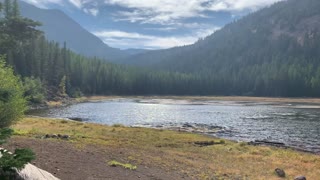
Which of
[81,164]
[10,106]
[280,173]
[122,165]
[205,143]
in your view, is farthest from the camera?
[205,143]

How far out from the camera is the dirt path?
2072 centimetres

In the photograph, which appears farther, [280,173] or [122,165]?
[280,173]

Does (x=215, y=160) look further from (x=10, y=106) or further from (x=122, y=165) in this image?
(x=10, y=106)

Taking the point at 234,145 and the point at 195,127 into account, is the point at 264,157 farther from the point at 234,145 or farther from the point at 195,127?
the point at 195,127

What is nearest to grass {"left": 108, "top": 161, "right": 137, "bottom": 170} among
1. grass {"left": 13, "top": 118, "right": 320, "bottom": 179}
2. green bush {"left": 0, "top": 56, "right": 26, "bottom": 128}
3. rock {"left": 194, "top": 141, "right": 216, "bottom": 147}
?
grass {"left": 13, "top": 118, "right": 320, "bottom": 179}

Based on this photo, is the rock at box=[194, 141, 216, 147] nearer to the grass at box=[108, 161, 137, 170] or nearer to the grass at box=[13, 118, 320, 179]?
the grass at box=[13, 118, 320, 179]

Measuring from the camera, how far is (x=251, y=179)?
89.2 ft

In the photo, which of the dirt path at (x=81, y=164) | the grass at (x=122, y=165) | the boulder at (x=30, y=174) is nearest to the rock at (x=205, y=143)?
the dirt path at (x=81, y=164)

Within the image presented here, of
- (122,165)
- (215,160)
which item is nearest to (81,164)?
(122,165)

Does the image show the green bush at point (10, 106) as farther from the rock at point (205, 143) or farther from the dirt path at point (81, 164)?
the rock at point (205, 143)

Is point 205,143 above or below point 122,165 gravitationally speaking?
below

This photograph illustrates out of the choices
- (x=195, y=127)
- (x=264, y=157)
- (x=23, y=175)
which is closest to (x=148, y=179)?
(x=23, y=175)

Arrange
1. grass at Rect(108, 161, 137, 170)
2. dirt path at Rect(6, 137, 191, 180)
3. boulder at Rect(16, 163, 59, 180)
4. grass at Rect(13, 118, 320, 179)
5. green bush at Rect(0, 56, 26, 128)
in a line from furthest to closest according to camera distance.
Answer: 1. green bush at Rect(0, 56, 26, 128)
2. grass at Rect(13, 118, 320, 179)
3. grass at Rect(108, 161, 137, 170)
4. dirt path at Rect(6, 137, 191, 180)
5. boulder at Rect(16, 163, 59, 180)

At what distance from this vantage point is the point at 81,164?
23.0m
